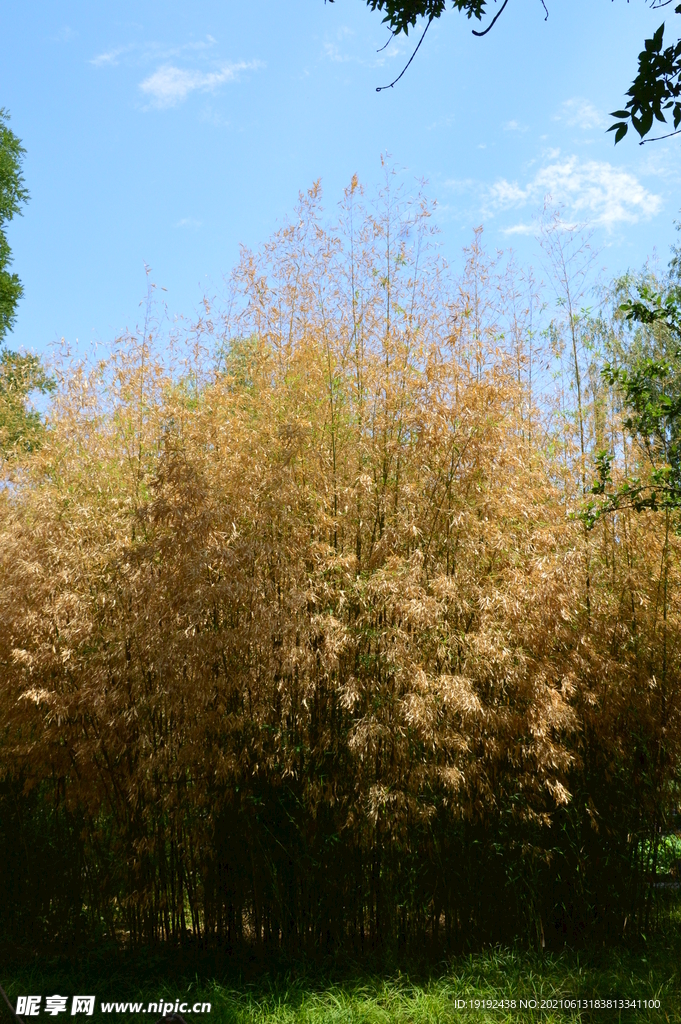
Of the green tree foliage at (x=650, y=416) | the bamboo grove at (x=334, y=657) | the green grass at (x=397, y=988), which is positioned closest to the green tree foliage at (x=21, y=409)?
the bamboo grove at (x=334, y=657)

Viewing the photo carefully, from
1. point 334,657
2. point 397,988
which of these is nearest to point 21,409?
point 334,657

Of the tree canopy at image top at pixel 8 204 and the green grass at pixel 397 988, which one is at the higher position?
the tree canopy at image top at pixel 8 204

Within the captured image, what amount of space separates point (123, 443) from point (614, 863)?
3706 millimetres

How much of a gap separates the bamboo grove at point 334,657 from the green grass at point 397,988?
0.23m

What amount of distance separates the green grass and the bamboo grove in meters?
0.23

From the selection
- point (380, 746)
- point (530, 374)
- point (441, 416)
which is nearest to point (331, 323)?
point (441, 416)

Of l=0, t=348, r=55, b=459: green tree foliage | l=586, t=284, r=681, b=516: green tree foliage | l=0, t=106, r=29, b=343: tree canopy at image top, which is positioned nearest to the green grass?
l=586, t=284, r=681, b=516: green tree foliage

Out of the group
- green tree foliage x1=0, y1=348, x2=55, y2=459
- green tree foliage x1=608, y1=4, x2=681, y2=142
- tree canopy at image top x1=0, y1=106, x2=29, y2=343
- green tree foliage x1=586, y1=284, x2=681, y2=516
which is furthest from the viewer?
tree canopy at image top x1=0, y1=106, x2=29, y2=343

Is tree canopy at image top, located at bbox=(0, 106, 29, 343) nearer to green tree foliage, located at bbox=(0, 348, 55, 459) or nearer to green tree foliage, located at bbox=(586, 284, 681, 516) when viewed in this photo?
green tree foliage, located at bbox=(0, 348, 55, 459)

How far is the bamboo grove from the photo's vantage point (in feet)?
13.8

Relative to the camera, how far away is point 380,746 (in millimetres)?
4211

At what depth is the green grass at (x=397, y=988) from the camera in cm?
376

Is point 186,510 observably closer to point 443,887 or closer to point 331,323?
point 331,323

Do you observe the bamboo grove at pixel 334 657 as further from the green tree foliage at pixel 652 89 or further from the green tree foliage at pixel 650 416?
the green tree foliage at pixel 652 89
